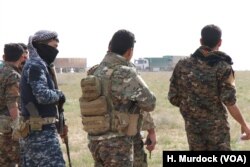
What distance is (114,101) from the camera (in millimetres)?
5207

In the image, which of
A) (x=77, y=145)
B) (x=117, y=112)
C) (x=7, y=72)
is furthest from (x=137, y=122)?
(x=77, y=145)

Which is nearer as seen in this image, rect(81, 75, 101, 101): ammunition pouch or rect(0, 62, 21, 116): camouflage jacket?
rect(81, 75, 101, 101): ammunition pouch

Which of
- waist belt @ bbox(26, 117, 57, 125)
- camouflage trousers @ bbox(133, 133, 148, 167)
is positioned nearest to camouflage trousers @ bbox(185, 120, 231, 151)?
camouflage trousers @ bbox(133, 133, 148, 167)

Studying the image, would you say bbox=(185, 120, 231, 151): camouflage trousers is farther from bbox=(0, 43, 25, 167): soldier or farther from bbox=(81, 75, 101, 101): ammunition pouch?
bbox=(0, 43, 25, 167): soldier

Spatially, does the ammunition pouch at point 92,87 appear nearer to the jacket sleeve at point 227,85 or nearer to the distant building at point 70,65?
the jacket sleeve at point 227,85

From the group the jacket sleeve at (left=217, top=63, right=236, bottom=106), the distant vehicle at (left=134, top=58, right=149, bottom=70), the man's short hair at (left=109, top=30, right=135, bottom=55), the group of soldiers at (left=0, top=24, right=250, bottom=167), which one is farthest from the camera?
the distant vehicle at (left=134, top=58, right=149, bottom=70)

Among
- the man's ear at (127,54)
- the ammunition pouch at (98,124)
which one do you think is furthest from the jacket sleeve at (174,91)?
the ammunition pouch at (98,124)

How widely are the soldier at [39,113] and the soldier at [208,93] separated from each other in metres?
1.51

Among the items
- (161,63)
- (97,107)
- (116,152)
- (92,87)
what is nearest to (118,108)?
(97,107)

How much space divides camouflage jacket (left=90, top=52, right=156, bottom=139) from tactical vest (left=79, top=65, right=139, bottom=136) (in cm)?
5

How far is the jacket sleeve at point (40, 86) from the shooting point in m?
5.04

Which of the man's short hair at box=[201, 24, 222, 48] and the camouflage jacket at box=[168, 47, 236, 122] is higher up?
the man's short hair at box=[201, 24, 222, 48]

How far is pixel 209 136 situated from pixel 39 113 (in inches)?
76.2

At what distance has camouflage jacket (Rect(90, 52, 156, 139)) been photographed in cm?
510
